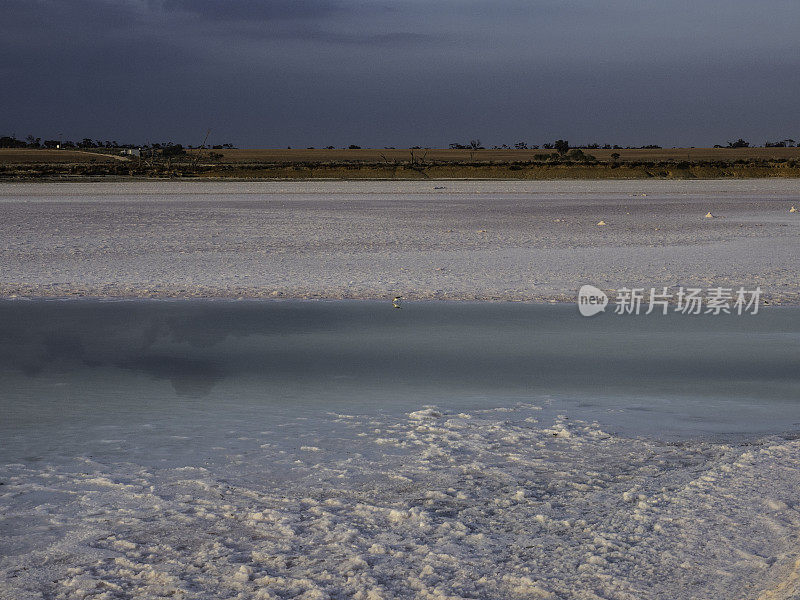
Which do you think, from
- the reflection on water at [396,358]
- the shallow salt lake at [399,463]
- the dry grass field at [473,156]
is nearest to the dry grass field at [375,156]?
the dry grass field at [473,156]

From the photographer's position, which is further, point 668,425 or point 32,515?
point 668,425

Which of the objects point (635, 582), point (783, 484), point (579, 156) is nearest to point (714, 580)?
point (635, 582)

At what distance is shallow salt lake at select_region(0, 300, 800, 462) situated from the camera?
20.6ft

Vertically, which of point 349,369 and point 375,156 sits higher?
point 375,156

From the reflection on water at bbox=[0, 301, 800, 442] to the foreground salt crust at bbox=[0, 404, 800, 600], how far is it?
99 centimetres

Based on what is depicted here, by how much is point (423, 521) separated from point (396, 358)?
151 inches

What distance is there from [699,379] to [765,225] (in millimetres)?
15794

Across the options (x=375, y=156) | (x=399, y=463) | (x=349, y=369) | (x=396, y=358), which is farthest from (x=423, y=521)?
(x=375, y=156)

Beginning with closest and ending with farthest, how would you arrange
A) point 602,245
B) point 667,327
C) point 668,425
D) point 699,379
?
1. point 668,425
2. point 699,379
3. point 667,327
4. point 602,245

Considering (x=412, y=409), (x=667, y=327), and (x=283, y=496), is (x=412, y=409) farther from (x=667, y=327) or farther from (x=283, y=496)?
(x=667, y=327)

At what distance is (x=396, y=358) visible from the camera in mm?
8383

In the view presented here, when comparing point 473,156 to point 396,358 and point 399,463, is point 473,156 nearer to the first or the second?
point 396,358

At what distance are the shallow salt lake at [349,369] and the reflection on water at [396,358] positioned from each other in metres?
0.02

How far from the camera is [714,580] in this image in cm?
395
